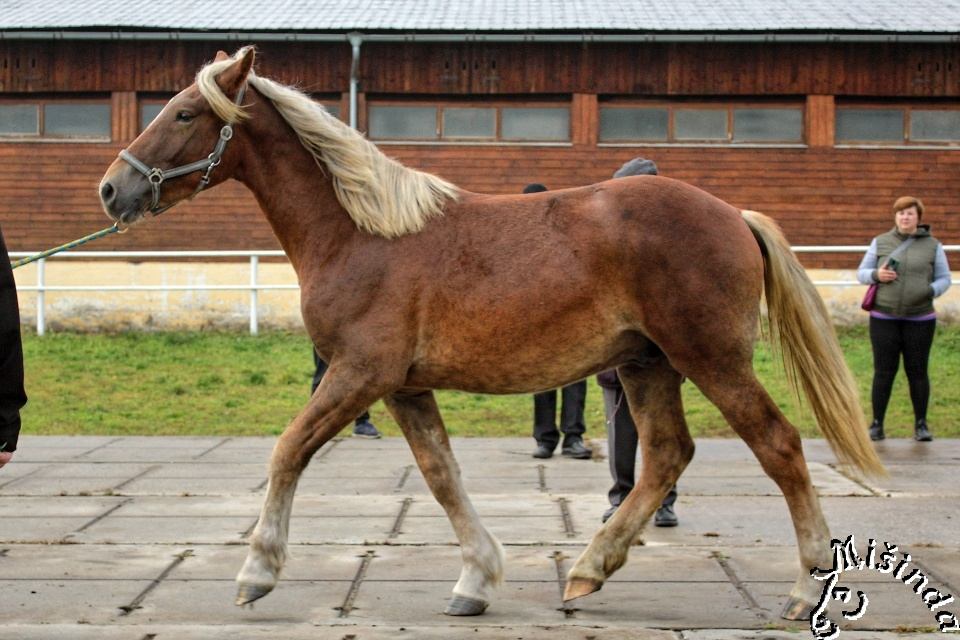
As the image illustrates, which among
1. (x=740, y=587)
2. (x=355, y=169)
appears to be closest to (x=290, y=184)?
(x=355, y=169)

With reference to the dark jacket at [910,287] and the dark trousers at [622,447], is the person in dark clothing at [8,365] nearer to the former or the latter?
the dark trousers at [622,447]

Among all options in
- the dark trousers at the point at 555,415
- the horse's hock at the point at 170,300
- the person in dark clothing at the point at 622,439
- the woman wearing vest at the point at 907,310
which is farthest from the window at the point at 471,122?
the person in dark clothing at the point at 622,439

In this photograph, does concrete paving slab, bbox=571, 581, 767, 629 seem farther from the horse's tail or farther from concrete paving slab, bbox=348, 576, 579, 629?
the horse's tail

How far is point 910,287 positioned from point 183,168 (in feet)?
24.9

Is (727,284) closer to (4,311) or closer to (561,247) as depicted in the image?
(561,247)

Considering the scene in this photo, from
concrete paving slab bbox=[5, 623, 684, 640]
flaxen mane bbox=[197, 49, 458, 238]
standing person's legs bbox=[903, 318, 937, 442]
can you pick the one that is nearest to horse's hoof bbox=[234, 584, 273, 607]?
concrete paving slab bbox=[5, 623, 684, 640]

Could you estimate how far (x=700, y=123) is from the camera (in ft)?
67.8

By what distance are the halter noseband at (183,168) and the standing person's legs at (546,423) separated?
5.00m

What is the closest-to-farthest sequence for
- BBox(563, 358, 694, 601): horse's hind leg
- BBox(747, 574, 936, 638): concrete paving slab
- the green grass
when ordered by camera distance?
BBox(747, 574, 936, 638): concrete paving slab
BBox(563, 358, 694, 601): horse's hind leg
the green grass

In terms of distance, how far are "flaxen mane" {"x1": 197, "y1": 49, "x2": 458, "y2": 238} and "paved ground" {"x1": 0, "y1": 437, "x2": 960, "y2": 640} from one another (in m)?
1.60

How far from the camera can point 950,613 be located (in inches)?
183

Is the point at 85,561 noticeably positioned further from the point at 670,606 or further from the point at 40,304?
the point at 40,304

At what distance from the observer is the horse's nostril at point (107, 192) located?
4.99 metres

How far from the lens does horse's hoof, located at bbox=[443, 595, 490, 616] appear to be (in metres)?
4.88
